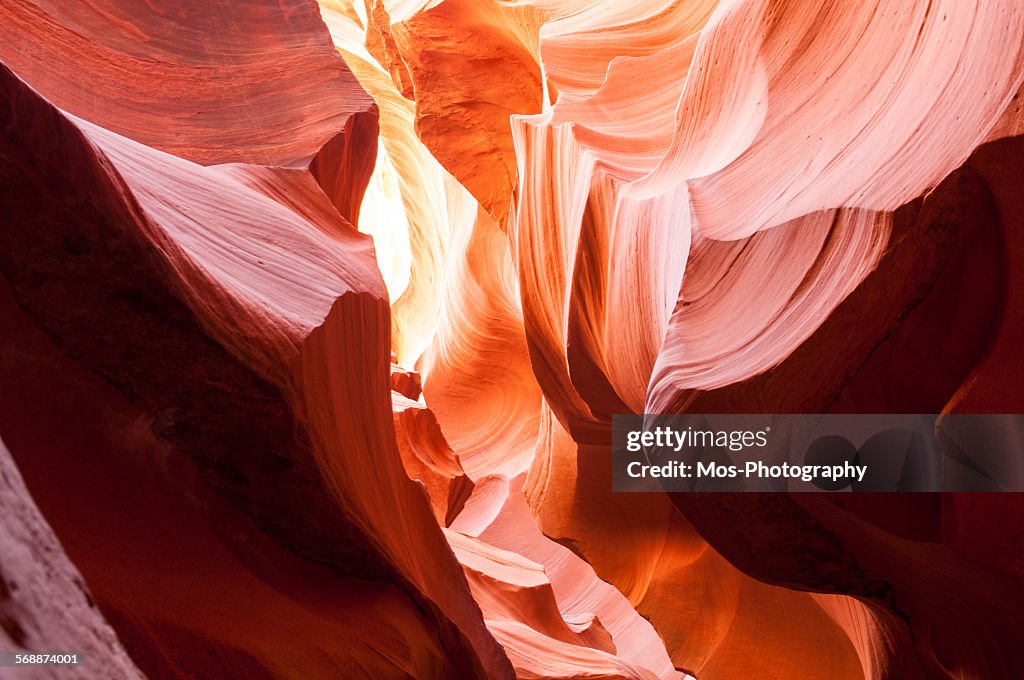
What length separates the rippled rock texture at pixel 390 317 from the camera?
1.55m

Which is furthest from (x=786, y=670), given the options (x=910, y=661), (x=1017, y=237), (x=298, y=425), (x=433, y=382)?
(x=433, y=382)

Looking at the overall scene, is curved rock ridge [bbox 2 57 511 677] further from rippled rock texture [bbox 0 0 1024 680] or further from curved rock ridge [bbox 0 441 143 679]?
curved rock ridge [bbox 0 441 143 679]

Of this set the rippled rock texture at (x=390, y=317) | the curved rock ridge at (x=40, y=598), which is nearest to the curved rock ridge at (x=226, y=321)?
the rippled rock texture at (x=390, y=317)

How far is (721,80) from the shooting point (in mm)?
2896

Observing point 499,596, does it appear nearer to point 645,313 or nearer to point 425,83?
point 645,313

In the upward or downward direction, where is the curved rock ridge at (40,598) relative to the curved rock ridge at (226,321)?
downward

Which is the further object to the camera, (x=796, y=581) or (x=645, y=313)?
(x=645, y=313)

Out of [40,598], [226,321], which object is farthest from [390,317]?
[40,598]

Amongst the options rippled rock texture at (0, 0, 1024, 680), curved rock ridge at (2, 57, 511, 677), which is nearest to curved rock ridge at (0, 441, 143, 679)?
rippled rock texture at (0, 0, 1024, 680)

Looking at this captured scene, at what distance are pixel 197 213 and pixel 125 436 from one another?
1.71 feet

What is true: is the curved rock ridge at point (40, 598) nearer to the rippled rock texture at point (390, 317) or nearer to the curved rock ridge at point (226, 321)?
the rippled rock texture at point (390, 317)

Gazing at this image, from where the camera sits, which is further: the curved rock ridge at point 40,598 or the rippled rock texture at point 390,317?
the rippled rock texture at point 390,317

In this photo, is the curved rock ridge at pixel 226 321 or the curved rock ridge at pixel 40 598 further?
the curved rock ridge at pixel 226 321

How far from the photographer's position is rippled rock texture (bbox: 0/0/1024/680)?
61.0 inches
